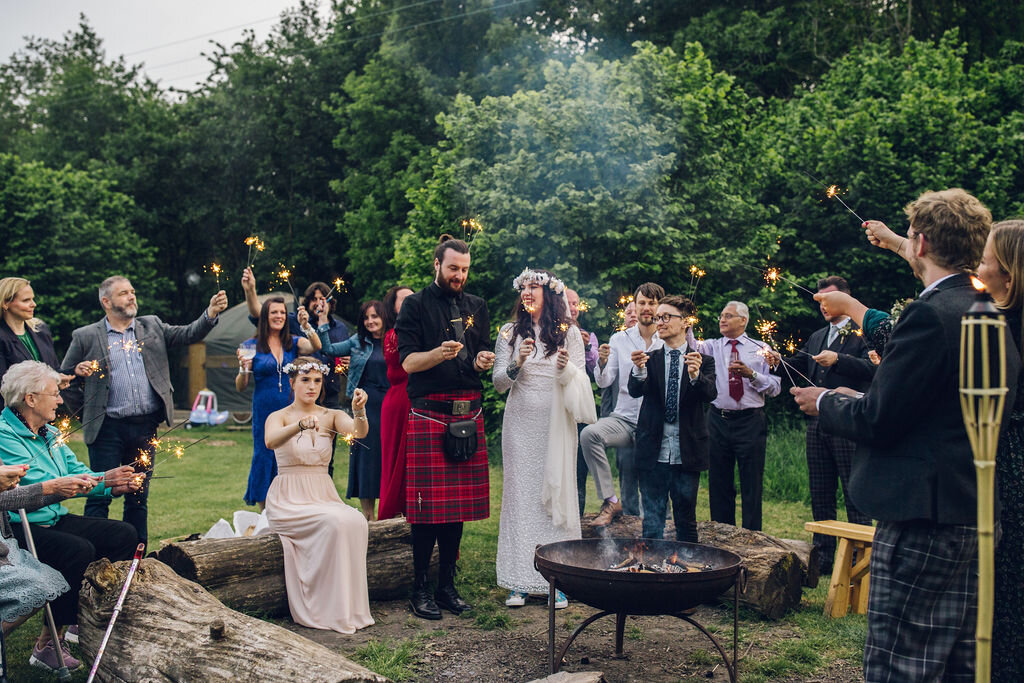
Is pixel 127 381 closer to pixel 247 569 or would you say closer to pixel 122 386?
pixel 122 386

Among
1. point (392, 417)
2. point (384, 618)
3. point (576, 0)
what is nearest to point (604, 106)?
point (392, 417)

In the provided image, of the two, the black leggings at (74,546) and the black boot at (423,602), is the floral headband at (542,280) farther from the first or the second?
the black leggings at (74,546)

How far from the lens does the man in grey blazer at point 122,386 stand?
18.8 feet

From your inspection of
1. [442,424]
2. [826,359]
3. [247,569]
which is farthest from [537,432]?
[247,569]

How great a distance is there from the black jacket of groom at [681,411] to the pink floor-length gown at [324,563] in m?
1.99

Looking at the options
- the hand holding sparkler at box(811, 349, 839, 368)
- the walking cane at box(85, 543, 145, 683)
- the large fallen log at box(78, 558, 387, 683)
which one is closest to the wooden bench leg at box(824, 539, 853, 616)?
the hand holding sparkler at box(811, 349, 839, 368)

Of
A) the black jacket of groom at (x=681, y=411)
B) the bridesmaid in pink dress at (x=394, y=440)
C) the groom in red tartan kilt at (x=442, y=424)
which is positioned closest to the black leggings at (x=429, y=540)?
the groom in red tartan kilt at (x=442, y=424)

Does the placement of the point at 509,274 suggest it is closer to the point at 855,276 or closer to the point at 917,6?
the point at 855,276

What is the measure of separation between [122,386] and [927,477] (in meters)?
5.04

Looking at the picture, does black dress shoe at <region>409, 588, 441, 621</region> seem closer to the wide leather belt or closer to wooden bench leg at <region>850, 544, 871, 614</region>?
the wide leather belt

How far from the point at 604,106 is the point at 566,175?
3.87ft

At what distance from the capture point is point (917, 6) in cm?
1908

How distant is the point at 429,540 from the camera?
5.47 m

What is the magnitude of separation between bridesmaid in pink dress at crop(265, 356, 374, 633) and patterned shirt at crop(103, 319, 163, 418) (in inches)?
39.2
